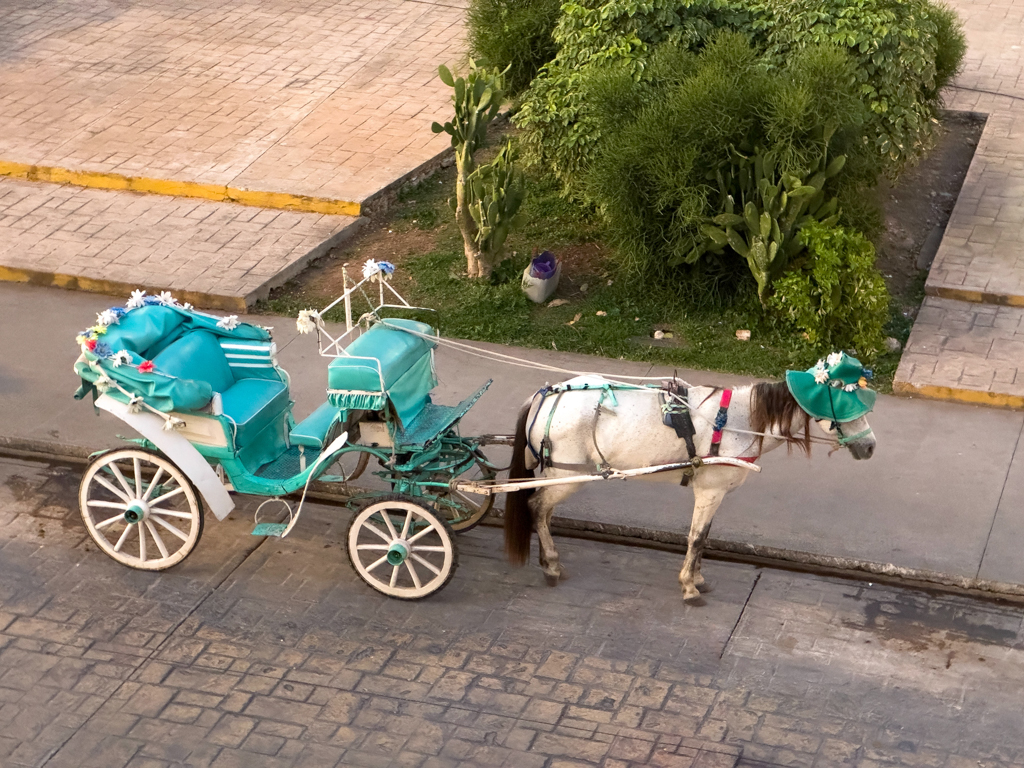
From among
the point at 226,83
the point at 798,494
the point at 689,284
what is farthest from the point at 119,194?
the point at 798,494

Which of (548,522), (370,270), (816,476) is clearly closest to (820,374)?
(548,522)

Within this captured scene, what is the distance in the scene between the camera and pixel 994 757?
572 cm

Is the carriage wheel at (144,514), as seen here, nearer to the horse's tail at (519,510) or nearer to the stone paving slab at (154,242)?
the horse's tail at (519,510)

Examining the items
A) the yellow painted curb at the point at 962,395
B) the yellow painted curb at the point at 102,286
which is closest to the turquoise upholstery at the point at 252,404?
the yellow painted curb at the point at 102,286

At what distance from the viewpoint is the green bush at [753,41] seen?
1002 cm

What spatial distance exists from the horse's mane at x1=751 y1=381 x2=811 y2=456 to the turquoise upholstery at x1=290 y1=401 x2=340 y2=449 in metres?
2.16

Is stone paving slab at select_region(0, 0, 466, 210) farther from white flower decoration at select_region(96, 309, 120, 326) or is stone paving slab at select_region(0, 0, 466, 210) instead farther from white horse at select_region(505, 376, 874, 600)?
white horse at select_region(505, 376, 874, 600)

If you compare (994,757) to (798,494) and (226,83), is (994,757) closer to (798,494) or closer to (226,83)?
(798,494)

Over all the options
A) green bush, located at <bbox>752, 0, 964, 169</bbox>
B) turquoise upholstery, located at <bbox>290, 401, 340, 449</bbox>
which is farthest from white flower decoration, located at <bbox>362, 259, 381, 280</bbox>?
green bush, located at <bbox>752, 0, 964, 169</bbox>

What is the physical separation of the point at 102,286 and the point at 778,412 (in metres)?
5.79

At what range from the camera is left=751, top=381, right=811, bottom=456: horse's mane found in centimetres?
611

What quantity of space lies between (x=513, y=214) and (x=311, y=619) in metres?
4.07

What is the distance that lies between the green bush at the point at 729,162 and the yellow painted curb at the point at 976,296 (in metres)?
1.05

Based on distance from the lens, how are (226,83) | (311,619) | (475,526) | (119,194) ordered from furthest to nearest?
1. (226,83)
2. (119,194)
3. (475,526)
4. (311,619)
